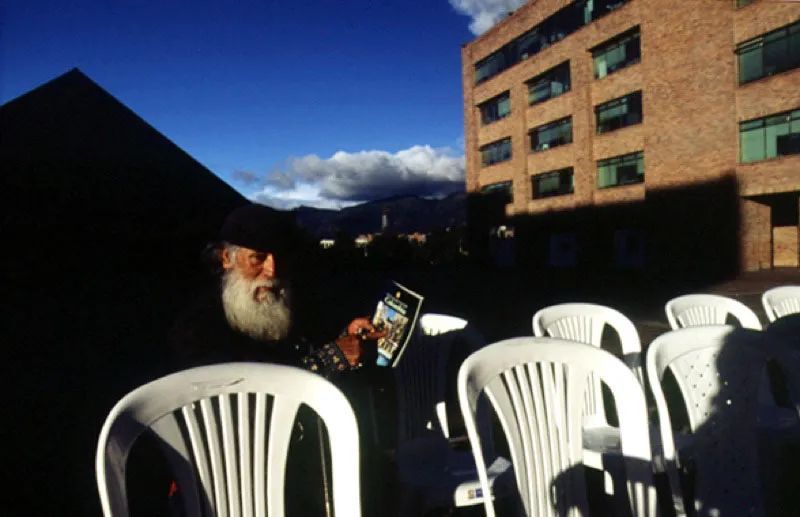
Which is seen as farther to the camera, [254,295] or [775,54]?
[775,54]

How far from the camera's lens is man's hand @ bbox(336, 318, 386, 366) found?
2.41 meters

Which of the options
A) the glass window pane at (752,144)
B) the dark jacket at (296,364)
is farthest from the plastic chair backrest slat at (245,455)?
the glass window pane at (752,144)

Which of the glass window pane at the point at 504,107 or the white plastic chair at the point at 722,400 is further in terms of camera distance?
the glass window pane at the point at 504,107

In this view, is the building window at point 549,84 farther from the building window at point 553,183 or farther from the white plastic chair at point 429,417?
the white plastic chair at point 429,417

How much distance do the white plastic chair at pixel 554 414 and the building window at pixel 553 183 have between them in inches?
1267

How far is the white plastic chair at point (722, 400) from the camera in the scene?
103 inches

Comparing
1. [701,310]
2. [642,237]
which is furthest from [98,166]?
[642,237]

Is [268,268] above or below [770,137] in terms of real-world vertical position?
below

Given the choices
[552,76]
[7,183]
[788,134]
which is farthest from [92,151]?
[552,76]

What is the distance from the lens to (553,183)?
34.0 m

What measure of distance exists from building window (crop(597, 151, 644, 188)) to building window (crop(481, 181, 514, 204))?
7599 millimetres

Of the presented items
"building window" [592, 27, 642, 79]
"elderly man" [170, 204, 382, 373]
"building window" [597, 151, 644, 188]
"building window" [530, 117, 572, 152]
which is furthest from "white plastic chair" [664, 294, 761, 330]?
"building window" [530, 117, 572, 152]

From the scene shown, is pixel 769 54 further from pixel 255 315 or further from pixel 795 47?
pixel 255 315

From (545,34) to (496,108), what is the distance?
6630mm
